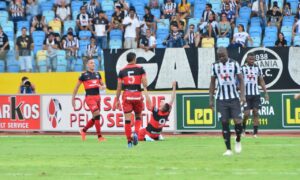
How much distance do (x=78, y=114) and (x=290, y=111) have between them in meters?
7.00

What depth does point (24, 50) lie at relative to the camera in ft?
105

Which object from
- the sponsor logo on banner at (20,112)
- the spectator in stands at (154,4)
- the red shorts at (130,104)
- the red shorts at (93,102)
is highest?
the spectator in stands at (154,4)

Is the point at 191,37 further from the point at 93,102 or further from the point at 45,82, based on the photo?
the point at 93,102

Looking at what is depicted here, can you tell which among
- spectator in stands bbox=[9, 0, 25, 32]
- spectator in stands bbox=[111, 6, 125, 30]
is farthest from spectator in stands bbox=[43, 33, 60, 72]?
spectator in stands bbox=[9, 0, 25, 32]

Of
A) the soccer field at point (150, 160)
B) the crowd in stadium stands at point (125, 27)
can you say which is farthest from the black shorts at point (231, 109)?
the crowd in stadium stands at point (125, 27)

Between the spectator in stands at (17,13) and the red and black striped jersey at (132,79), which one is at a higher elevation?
the spectator in stands at (17,13)

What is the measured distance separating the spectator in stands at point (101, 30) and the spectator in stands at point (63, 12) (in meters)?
2.13

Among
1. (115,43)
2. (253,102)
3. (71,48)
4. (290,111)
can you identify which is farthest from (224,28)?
(253,102)

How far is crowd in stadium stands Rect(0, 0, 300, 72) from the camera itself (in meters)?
32.0

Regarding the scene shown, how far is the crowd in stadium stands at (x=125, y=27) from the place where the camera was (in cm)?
3200

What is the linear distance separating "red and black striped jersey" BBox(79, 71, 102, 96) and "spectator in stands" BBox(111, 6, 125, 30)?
907 centimetres

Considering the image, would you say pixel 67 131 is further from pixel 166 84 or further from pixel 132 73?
pixel 132 73

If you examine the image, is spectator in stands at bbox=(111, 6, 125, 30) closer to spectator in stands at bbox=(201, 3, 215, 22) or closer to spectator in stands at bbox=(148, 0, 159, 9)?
spectator in stands at bbox=(148, 0, 159, 9)

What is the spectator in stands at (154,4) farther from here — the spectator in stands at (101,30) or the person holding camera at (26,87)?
the person holding camera at (26,87)
